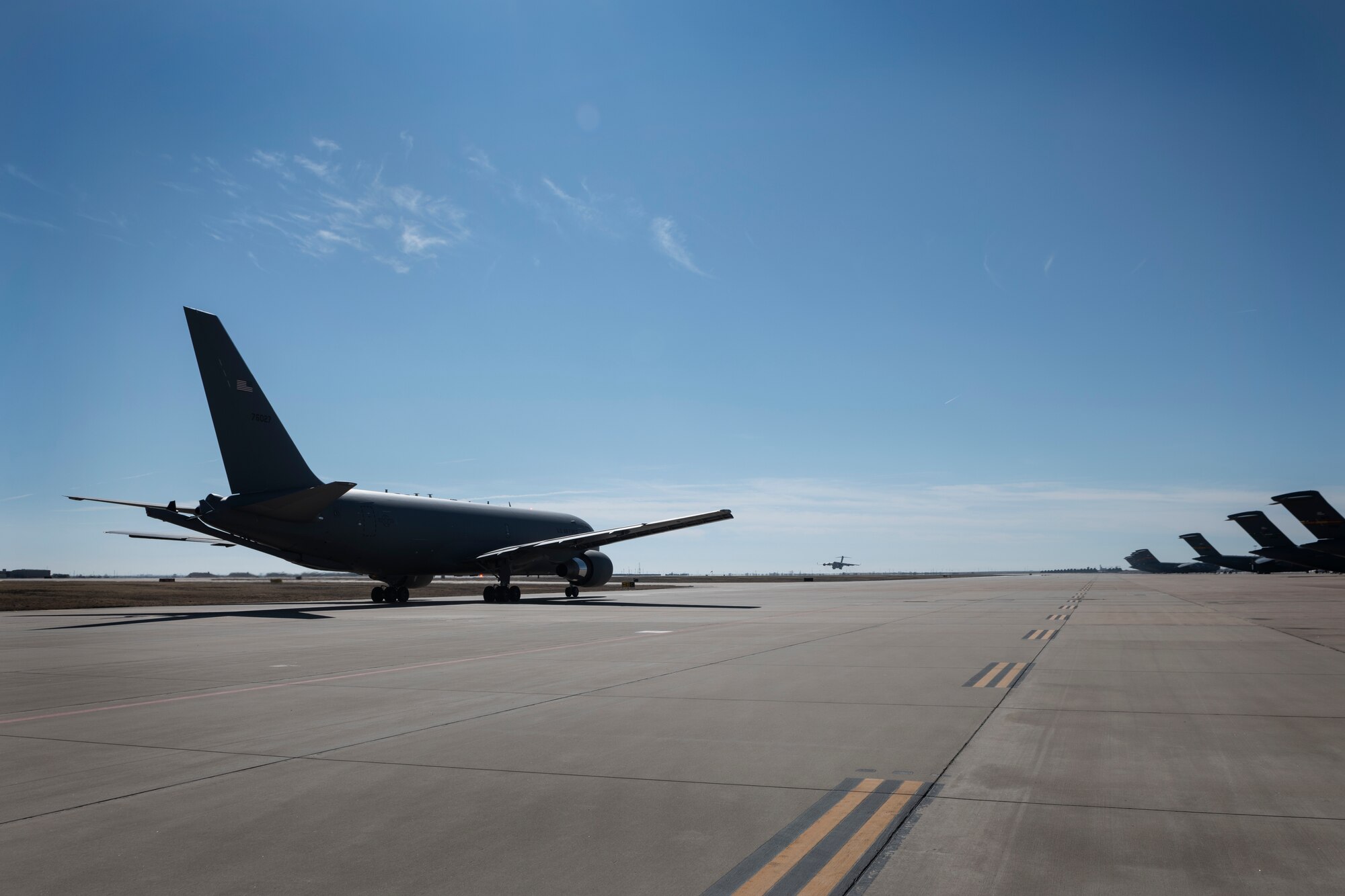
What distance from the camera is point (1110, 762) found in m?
7.29

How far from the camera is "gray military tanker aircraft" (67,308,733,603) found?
98.5 feet

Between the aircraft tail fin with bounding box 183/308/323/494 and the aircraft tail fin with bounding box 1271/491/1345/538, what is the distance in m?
64.3

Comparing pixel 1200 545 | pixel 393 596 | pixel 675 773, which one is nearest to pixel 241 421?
pixel 393 596

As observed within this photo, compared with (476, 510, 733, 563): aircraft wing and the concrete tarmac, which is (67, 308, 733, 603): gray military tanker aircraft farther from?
the concrete tarmac

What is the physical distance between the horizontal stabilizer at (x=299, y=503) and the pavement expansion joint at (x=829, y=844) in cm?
2617

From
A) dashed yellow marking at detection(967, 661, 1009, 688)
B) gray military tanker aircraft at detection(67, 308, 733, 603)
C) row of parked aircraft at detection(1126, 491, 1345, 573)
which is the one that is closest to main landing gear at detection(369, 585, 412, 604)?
gray military tanker aircraft at detection(67, 308, 733, 603)

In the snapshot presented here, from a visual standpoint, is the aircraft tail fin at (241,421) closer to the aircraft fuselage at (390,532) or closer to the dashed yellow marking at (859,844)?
the aircraft fuselage at (390,532)

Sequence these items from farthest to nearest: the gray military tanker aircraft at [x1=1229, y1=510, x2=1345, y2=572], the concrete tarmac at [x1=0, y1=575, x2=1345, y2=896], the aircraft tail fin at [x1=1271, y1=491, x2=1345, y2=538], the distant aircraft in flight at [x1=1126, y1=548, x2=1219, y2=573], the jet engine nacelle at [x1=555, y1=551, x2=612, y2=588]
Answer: the distant aircraft in flight at [x1=1126, y1=548, x2=1219, y2=573], the gray military tanker aircraft at [x1=1229, y1=510, x2=1345, y2=572], the aircraft tail fin at [x1=1271, y1=491, x2=1345, y2=538], the jet engine nacelle at [x1=555, y1=551, x2=612, y2=588], the concrete tarmac at [x1=0, y1=575, x2=1345, y2=896]

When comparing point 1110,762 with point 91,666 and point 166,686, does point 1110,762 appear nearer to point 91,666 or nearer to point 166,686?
point 166,686

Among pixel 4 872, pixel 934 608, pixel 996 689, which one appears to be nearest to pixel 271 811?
pixel 4 872

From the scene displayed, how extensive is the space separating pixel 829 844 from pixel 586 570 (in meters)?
41.8

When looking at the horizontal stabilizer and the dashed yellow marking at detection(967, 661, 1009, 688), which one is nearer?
the dashed yellow marking at detection(967, 661, 1009, 688)

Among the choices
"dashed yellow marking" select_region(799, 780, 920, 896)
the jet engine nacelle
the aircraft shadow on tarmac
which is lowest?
"dashed yellow marking" select_region(799, 780, 920, 896)

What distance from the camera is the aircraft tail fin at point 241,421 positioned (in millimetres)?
28922
